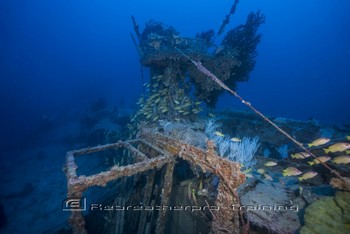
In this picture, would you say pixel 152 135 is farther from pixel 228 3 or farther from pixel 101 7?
pixel 101 7

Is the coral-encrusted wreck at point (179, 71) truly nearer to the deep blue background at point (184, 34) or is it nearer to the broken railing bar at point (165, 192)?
the broken railing bar at point (165, 192)

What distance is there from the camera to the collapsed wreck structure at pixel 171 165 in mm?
4223

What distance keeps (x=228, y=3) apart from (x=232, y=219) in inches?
8014

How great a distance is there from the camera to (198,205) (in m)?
5.89

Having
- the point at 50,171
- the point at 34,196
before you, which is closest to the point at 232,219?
the point at 34,196

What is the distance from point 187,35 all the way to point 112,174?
112575mm

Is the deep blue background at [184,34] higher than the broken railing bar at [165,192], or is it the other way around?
the deep blue background at [184,34]

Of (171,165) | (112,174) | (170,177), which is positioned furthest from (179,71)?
(112,174)

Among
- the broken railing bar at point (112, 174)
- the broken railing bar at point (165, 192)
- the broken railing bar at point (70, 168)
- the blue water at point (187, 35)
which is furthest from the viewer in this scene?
the blue water at point (187, 35)

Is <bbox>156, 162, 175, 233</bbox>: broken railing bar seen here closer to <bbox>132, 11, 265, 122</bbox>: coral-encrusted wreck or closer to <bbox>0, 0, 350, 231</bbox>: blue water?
<bbox>132, 11, 265, 122</bbox>: coral-encrusted wreck

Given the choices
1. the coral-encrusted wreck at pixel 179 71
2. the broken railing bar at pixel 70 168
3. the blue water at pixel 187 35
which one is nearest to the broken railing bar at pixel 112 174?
the broken railing bar at pixel 70 168

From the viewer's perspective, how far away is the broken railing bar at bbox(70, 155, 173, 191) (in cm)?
391

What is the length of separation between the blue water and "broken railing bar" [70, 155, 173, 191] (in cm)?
10425

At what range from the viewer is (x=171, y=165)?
17.5 feet
